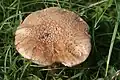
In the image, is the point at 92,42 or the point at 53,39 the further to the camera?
the point at 92,42

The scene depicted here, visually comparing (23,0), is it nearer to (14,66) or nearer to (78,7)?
(78,7)

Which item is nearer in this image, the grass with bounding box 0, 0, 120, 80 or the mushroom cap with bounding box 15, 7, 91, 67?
the mushroom cap with bounding box 15, 7, 91, 67

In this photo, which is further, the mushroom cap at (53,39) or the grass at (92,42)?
the grass at (92,42)

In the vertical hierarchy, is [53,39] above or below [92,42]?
above

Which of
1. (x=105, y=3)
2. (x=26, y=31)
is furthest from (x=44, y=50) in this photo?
(x=105, y=3)
